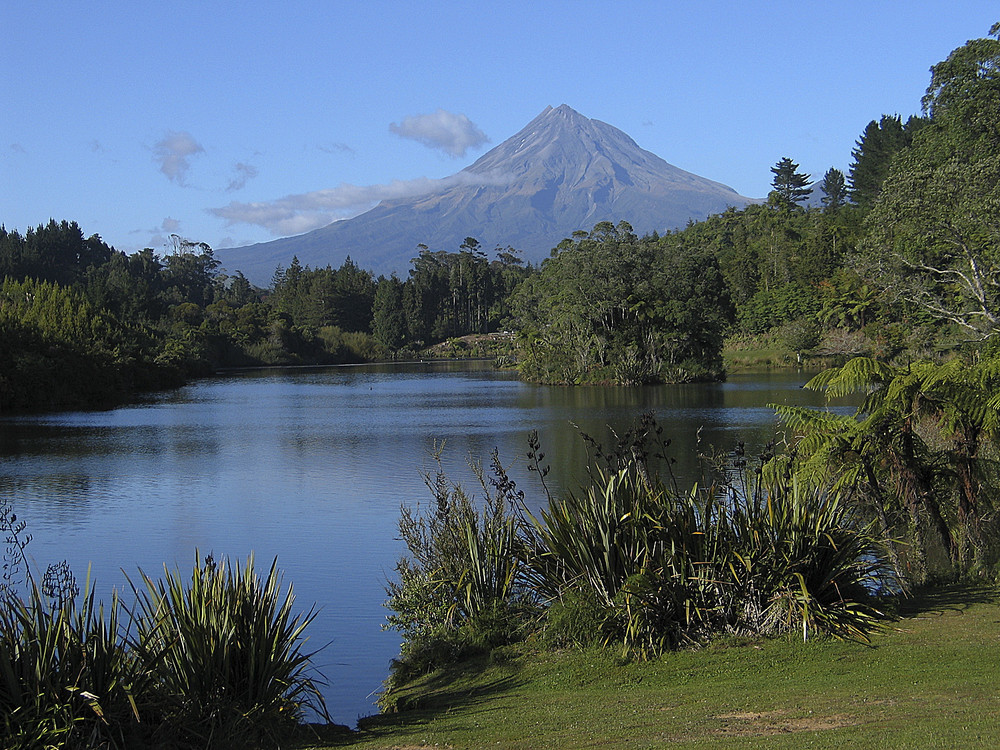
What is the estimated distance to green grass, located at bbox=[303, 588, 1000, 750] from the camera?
5.52m

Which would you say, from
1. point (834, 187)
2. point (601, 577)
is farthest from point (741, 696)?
point (834, 187)

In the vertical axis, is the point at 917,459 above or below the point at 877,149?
below

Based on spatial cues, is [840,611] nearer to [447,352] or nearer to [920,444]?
[920,444]

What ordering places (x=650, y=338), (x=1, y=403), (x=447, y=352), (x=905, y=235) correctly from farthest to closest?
(x=447, y=352)
(x=650, y=338)
(x=1, y=403)
(x=905, y=235)

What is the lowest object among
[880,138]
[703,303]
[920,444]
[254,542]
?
[254,542]

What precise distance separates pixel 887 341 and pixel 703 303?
1130 cm

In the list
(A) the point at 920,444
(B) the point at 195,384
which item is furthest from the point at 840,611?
(B) the point at 195,384

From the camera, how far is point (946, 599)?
358 inches

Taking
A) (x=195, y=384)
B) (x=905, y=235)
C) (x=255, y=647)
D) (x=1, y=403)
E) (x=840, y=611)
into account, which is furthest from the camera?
(x=195, y=384)

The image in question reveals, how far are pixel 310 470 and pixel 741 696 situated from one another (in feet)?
64.5

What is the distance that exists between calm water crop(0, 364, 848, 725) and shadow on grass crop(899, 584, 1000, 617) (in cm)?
493

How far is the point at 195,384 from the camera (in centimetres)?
7094

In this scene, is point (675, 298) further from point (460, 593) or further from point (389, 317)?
point (389, 317)

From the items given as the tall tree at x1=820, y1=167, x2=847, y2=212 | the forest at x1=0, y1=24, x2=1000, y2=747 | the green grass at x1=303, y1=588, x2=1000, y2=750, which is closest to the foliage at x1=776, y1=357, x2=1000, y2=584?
the forest at x1=0, y1=24, x2=1000, y2=747
